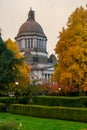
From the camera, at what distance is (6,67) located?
38906mm

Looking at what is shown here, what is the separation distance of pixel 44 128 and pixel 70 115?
5380 millimetres

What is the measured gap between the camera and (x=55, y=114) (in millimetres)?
26625

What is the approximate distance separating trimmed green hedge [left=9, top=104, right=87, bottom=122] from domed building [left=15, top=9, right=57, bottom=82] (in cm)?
8707

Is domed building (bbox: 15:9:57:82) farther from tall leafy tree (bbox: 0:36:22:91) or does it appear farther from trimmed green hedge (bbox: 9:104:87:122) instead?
trimmed green hedge (bbox: 9:104:87:122)

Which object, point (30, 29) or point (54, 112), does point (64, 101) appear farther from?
point (30, 29)

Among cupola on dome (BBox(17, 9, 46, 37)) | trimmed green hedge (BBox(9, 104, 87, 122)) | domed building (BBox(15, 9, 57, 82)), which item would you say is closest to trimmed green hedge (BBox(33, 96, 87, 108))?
trimmed green hedge (BBox(9, 104, 87, 122))

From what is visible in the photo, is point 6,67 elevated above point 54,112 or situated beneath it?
elevated above

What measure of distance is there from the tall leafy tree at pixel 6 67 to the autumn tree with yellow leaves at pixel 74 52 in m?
3.99

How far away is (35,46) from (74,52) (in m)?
84.1

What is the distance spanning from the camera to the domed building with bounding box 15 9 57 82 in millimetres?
119938

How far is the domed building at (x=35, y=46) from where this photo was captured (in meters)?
120

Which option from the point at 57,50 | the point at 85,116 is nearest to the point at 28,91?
the point at 57,50

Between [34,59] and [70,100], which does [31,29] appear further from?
[70,100]

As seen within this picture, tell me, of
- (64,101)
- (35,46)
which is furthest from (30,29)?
(64,101)
